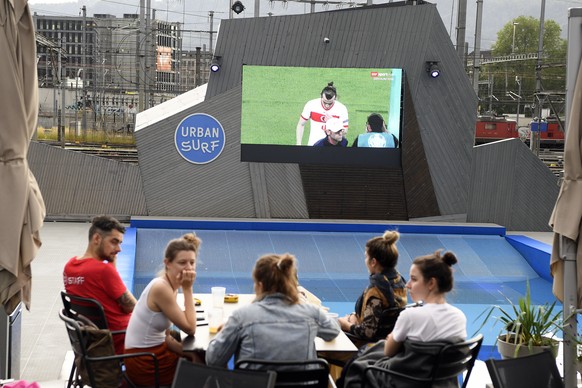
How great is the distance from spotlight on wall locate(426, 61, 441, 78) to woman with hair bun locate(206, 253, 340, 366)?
11413 millimetres

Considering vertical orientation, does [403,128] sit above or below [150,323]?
above

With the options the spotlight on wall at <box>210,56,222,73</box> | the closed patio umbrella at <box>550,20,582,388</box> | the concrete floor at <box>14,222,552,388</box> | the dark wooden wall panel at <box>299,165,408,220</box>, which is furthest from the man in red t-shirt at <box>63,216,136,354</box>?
the dark wooden wall panel at <box>299,165,408,220</box>

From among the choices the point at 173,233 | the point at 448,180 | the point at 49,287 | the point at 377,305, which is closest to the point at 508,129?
the point at 448,180

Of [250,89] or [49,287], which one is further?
[250,89]

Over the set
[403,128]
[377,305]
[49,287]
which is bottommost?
[49,287]

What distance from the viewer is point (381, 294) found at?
5.67m

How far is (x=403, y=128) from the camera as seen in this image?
15.5 meters

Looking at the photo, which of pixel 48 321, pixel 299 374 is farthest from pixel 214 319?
pixel 48 321

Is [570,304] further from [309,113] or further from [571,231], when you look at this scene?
[309,113]

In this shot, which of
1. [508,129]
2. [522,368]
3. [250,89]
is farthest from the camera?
[508,129]

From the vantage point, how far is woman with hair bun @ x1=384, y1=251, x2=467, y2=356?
464 cm

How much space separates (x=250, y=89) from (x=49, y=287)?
6.07 meters

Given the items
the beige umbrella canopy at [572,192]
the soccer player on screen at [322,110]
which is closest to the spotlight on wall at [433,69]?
the soccer player on screen at [322,110]

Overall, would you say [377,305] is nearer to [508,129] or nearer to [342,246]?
[342,246]
